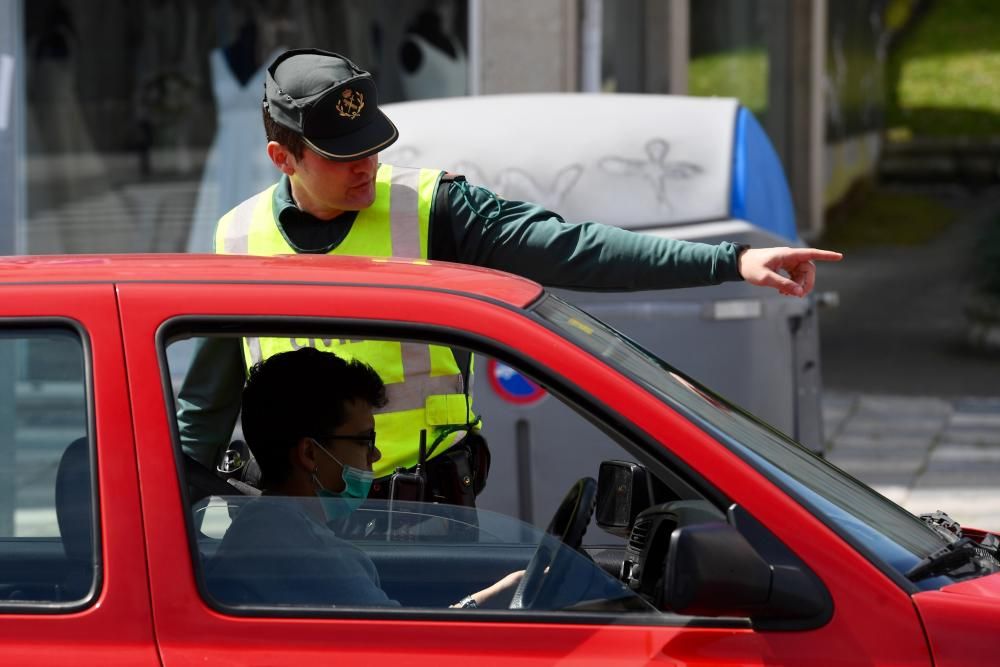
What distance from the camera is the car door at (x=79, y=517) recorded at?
223 centimetres

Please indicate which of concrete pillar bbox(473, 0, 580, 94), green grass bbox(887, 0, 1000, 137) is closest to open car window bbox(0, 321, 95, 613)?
concrete pillar bbox(473, 0, 580, 94)

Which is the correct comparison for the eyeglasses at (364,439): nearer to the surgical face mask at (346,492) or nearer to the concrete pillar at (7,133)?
the surgical face mask at (346,492)

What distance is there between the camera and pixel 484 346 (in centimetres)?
235

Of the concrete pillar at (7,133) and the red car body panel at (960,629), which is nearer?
the red car body panel at (960,629)

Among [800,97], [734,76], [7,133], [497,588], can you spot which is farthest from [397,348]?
[800,97]

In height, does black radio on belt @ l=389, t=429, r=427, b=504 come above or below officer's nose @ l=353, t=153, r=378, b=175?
below

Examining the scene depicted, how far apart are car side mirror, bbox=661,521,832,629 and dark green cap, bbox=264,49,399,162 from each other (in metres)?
1.15

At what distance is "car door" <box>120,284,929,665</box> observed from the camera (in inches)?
87.5

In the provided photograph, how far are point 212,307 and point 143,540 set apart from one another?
36cm

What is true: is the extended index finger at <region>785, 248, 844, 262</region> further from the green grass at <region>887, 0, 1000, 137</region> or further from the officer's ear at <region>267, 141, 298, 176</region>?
the green grass at <region>887, 0, 1000, 137</region>

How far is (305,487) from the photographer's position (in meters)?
2.65

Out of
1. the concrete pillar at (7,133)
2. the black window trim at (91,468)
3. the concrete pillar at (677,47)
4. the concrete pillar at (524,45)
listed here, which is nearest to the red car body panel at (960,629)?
the black window trim at (91,468)

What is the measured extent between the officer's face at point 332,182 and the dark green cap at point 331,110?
0.09 feet

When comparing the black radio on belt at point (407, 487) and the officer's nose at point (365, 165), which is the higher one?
the officer's nose at point (365, 165)
